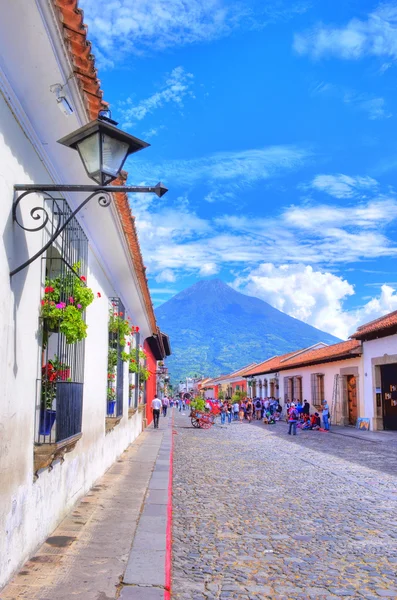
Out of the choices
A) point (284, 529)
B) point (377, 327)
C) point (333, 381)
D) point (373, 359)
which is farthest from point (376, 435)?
point (284, 529)

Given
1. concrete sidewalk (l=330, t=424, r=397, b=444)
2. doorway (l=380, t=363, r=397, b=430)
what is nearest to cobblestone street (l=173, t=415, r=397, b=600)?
concrete sidewalk (l=330, t=424, r=397, b=444)

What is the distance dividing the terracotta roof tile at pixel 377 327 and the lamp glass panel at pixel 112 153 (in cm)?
1540

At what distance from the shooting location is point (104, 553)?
4203 millimetres

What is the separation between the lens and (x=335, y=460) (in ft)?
37.3

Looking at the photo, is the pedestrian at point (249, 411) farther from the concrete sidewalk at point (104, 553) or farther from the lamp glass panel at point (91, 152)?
the lamp glass panel at point (91, 152)

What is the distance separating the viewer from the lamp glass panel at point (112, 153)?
3391 millimetres

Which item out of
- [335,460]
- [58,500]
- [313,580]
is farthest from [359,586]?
[335,460]

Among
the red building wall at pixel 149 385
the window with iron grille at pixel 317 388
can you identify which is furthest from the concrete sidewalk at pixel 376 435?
the red building wall at pixel 149 385

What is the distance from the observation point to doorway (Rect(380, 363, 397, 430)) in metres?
19.1

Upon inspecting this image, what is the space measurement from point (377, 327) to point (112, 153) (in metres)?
16.8

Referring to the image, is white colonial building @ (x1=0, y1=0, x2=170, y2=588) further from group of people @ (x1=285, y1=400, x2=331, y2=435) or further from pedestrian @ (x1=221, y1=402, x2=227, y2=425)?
pedestrian @ (x1=221, y1=402, x2=227, y2=425)

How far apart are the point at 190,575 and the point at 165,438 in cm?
1185

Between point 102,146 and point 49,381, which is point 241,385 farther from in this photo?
point 102,146

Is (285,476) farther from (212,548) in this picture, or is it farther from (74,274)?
(74,274)
